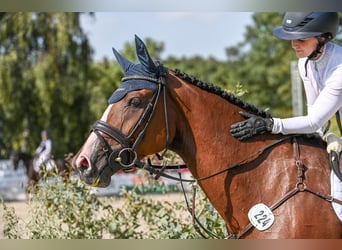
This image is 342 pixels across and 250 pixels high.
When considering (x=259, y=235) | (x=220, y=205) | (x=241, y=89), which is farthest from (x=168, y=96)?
(x=241, y=89)

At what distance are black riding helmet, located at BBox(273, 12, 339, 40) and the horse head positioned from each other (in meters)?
0.79

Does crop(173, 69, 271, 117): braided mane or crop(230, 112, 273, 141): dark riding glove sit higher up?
crop(173, 69, 271, 117): braided mane

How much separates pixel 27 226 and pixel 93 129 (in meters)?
2.75

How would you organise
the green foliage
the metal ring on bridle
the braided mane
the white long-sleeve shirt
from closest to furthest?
1. the white long-sleeve shirt
2. the metal ring on bridle
3. the braided mane
4. the green foliage

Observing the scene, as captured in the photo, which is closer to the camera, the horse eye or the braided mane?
the horse eye

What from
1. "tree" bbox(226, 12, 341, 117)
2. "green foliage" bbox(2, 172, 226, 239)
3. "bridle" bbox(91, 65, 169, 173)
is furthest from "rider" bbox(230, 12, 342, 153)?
"tree" bbox(226, 12, 341, 117)

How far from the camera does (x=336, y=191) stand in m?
3.74

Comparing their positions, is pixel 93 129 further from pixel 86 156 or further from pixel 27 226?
pixel 27 226

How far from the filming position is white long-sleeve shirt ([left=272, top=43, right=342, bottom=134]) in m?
3.75

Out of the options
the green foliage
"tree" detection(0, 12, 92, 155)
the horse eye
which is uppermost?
"tree" detection(0, 12, 92, 155)

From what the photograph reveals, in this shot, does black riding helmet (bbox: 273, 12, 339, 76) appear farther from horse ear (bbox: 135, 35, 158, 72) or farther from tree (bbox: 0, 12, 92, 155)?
tree (bbox: 0, 12, 92, 155)

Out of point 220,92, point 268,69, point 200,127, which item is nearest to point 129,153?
point 200,127

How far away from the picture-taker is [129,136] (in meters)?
3.87

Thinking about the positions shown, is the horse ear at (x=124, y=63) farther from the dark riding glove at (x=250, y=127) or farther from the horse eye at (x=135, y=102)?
the dark riding glove at (x=250, y=127)
